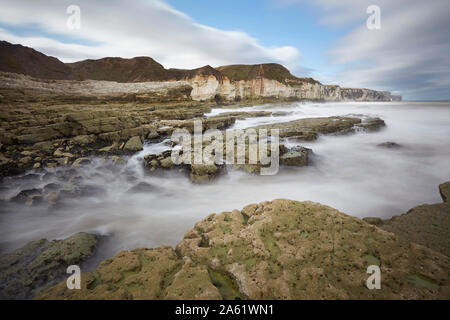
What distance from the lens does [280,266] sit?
250 centimetres

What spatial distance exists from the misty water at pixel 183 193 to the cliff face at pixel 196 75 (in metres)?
41.7

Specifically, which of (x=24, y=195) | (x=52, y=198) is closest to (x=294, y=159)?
(x=52, y=198)

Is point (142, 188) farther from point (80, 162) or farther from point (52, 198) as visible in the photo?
point (80, 162)

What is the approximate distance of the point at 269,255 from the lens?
2.65 m

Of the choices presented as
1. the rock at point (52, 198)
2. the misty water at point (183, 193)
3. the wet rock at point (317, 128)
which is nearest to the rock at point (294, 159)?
the misty water at point (183, 193)

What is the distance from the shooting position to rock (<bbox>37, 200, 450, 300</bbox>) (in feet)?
7.14

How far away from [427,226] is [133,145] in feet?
41.4

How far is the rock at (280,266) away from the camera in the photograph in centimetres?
218

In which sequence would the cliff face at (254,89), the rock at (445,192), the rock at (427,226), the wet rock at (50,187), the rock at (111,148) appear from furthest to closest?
the cliff face at (254,89) → the rock at (111,148) → the wet rock at (50,187) → the rock at (445,192) → the rock at (427,226)

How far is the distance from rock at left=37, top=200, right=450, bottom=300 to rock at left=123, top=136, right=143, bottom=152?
947cm

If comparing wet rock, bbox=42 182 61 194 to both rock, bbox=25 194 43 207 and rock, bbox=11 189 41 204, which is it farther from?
rock, bbox=25 194 43 207

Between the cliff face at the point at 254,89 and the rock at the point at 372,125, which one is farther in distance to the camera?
the cliff face at the point at 254,89

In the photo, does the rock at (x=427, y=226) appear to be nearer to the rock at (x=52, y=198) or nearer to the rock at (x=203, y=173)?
the rock at (x=203, y=173)
